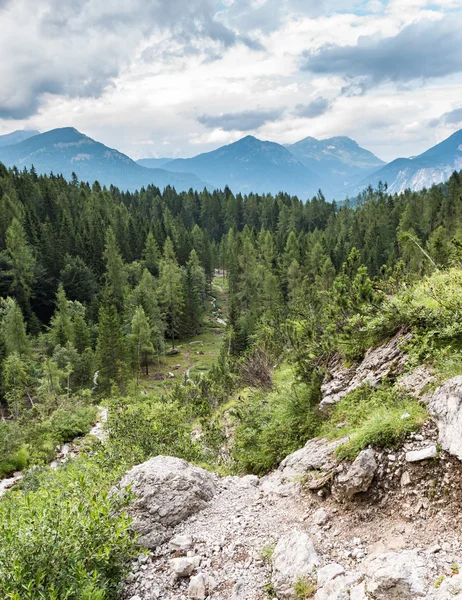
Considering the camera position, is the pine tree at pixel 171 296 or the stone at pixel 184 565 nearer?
the stone at pixel 184 565

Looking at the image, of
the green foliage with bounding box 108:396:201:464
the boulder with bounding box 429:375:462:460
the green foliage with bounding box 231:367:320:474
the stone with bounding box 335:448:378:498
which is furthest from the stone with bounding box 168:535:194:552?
the boulder with bounding box 429:375:462:460

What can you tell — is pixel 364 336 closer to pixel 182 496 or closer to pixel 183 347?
pixel 182 496

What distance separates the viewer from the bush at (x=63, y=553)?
5215 mm

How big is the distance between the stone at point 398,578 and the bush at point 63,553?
12.0ft

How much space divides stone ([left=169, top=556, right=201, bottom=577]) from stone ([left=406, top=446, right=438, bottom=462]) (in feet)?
13.0

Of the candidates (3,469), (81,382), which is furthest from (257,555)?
(81,382)

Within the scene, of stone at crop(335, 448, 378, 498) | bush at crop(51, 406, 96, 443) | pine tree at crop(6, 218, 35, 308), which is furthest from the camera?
pine tree at crop(6, 218, 35, 308)

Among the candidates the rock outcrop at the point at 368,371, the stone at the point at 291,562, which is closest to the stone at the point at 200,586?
the stone at the point at 291,562

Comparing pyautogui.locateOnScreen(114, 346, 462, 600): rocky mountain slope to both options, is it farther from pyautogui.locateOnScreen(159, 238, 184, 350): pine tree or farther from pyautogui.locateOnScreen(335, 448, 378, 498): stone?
pyautogui.locateOnScreen(159, 238, 184, 350): pine tree

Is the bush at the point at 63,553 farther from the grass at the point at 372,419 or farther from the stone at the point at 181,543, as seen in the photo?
the grass at the point at 372,419

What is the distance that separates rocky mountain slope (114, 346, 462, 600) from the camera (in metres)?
5.18

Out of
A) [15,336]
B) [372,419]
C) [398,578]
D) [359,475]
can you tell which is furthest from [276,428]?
[15,336]

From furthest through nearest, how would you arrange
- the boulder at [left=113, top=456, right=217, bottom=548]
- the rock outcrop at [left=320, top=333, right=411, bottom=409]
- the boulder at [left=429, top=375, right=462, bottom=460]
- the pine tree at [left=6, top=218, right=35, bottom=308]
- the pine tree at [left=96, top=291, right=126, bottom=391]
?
the pine tree at [left=6, top=218, right=35, bottom=308]
the pine tree at [left=96, top=291, right=126, bottom=391]
the rock outcrop at [left=320, top=333, right=411, bottom=409]
the boulder at [left=113, top=456, right=217, bottom=548]
the boulder at [left=429, top=375, right=462, bottom=460]

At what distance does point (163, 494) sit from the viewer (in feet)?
26.8
